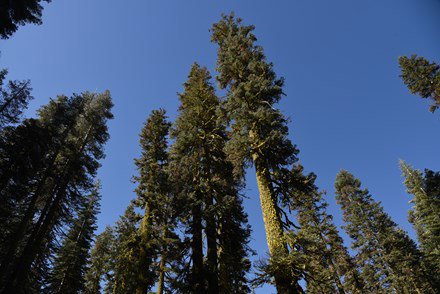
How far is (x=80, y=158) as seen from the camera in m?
20.7

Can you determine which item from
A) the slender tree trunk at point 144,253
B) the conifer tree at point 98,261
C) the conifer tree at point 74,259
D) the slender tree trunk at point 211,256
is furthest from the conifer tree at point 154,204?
the conifer tree at point 98,261

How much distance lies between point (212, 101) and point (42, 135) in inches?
544

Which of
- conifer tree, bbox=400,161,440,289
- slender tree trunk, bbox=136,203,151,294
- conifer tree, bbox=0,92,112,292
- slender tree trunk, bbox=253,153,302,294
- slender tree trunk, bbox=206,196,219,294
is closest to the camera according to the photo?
slender tree trunk, bbox=253,153,302,294

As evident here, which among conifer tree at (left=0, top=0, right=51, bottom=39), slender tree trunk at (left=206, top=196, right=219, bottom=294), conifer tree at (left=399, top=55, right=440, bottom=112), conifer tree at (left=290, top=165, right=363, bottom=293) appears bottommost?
slender tree trunk at (left=206, top=196, right=219, bottom=294)

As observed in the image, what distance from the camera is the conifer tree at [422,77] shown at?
22108 millimetres

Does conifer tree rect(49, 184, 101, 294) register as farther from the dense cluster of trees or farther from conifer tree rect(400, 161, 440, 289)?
conifer tree rect(400, 161, 440, 289)

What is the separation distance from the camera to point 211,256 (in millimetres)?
11211

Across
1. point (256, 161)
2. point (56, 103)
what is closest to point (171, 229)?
point (256, 161)

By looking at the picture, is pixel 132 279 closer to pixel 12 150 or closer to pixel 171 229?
pixel 171 229

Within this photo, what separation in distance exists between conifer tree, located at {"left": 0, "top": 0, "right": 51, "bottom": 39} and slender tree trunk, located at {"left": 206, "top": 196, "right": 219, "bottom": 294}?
47.7ft

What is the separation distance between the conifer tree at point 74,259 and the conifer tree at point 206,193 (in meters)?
14.1

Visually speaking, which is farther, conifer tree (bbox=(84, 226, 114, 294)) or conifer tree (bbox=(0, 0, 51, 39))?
conifer tree (bbox=(84, 226, 114, 294))

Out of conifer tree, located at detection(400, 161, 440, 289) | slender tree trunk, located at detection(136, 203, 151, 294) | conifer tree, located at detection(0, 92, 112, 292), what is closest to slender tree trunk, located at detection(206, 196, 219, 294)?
slender tree trunk, located at detection(136, 203, 151, 294)

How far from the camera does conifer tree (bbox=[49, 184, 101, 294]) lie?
76.0 ft
